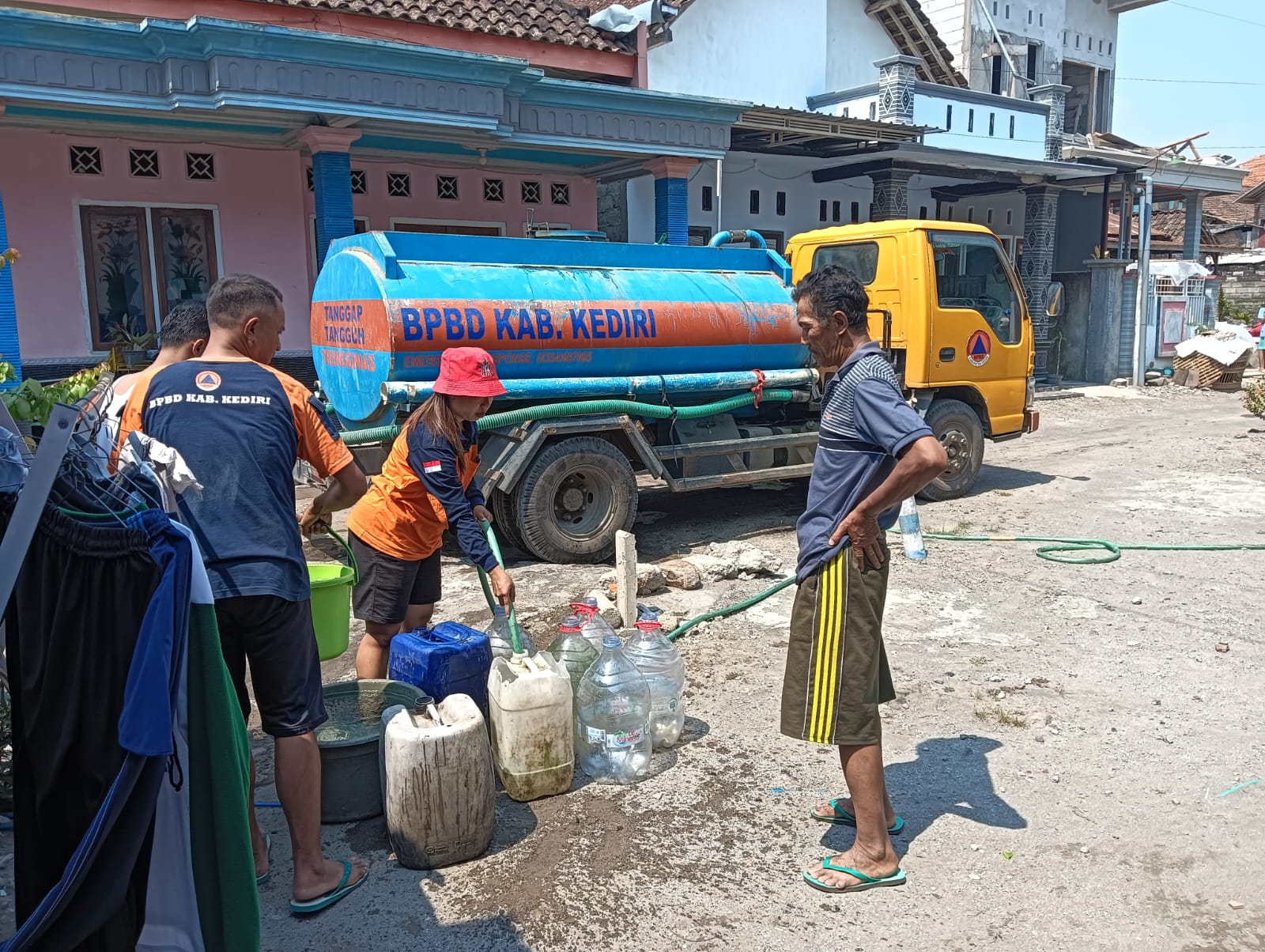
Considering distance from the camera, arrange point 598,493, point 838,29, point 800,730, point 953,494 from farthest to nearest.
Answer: point 838,29 < point 953,494 < point 598,493 < point 800,730

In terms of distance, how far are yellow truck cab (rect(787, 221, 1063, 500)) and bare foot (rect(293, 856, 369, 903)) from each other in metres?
6.44

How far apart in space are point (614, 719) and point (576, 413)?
133 inches

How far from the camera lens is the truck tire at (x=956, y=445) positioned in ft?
29.6

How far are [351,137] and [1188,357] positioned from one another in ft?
58.2

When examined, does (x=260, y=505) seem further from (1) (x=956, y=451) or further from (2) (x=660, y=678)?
(1) (x=956, y=451)

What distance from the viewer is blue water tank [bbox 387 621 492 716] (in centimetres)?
369

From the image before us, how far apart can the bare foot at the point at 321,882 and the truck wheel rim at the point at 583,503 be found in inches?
160

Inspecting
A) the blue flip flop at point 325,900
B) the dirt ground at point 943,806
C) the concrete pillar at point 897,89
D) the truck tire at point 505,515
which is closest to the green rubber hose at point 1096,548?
the dirt ground at point 943,806

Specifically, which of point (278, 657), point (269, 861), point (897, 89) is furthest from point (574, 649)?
point (897, 89)

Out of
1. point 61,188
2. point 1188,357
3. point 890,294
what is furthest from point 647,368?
point 1188,357

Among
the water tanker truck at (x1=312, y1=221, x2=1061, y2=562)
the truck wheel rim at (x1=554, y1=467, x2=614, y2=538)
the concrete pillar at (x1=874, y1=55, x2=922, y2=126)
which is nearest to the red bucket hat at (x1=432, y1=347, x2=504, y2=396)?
the water tanker truck at (x1=312, y1=221, x2=1061, y2=562)

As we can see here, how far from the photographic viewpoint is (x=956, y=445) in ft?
30.3

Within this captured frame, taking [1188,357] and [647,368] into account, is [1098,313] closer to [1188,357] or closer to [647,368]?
[1188,357]

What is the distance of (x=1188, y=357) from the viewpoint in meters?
20.0
